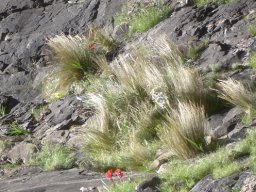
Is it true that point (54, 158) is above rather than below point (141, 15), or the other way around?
below

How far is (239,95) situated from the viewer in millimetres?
7723

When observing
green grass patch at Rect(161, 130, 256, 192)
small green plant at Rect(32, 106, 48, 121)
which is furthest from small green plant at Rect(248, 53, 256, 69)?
small green plant at Rect(32, 106, 48, 121)

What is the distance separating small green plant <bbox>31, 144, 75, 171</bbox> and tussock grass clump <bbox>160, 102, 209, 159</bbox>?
1.78 m

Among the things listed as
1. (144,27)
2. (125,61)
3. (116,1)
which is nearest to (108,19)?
(116,1)

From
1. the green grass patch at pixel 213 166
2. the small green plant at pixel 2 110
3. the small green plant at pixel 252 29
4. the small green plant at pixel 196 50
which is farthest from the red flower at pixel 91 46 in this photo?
the green grass patch at pixel 213 166

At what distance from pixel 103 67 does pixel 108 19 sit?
77.4 inches

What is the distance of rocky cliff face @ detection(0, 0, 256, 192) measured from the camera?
9.41 m

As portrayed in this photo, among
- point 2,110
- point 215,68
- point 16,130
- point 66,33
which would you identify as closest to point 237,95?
point 215,68

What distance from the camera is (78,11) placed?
43.2 ft

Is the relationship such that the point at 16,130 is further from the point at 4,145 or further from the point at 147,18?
the point at 147,18

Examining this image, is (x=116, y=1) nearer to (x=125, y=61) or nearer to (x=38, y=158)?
(x=125, y=61)

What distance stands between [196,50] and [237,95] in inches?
86.4

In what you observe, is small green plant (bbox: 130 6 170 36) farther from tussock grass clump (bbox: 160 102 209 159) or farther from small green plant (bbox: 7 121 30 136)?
tussock grass clump (bbox: 160 102 209 159)

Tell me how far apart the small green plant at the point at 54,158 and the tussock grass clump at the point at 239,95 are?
2.29 metres
